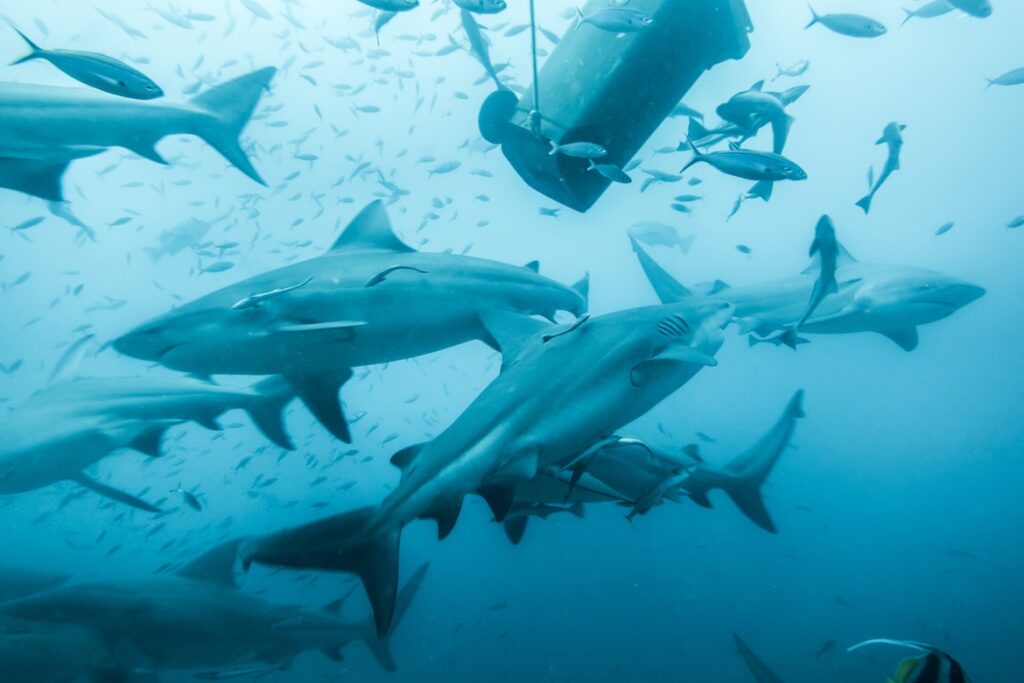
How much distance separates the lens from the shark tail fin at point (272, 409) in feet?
15.8

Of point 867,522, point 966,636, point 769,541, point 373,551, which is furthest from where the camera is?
point 867,522

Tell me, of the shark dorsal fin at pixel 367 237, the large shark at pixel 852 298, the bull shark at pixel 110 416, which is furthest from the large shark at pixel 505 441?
the large shark at pixel 852 298

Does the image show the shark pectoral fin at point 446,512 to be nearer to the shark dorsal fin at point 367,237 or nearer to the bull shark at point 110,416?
the shark dorsal fin at point 367,237

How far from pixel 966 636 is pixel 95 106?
4086 cm

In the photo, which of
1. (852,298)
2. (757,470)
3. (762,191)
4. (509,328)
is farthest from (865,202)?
(509,328)

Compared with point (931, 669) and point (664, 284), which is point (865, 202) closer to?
point (664, 284)

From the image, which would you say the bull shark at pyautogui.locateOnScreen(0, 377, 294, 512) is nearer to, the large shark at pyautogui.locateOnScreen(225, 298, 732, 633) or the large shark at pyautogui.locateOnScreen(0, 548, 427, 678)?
the large shark at pyautogui.locateOnScreen(0, 548, 427, 678)

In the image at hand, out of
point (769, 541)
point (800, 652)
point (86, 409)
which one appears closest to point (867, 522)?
point (769, 541)

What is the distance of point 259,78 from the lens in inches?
147

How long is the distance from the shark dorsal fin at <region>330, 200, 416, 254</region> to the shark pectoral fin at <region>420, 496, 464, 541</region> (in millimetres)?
2116

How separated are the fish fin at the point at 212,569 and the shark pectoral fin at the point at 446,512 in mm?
5470

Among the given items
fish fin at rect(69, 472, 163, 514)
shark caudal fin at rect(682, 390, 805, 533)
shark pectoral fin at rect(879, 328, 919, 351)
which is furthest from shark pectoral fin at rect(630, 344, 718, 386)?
shark pectoral fin at rect(879, 328, 919, 351)

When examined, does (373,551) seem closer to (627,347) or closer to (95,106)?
(627,347)

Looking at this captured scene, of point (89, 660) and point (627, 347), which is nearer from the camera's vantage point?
point (627, 347)
